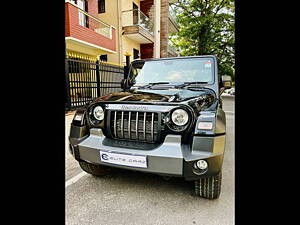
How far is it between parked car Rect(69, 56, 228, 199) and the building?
7.57m

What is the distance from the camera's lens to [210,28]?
17.2 meters

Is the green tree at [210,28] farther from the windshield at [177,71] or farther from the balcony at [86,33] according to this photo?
the windshield at [177,71]

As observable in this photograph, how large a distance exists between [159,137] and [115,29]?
38.0 ft

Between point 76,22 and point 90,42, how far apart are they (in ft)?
3.99

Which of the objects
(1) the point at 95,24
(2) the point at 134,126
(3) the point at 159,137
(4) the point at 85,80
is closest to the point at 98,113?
(2) the point at 134,126

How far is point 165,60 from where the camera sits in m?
3.08

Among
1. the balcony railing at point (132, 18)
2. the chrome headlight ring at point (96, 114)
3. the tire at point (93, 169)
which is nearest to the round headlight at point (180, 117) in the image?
the chrome headlight ring at point (96, 114)

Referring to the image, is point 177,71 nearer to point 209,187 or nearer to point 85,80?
point 209,187

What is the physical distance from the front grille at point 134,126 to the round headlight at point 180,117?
0.59 feet

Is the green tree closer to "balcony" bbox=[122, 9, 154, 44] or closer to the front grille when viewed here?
"balcony" bbox=[122, 9, 154, 44]
